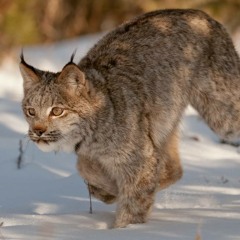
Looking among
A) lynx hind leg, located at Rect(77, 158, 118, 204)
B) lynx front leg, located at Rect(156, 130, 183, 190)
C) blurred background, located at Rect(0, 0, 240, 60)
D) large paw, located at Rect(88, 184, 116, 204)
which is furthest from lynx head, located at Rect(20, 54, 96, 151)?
blurred background, located at Rect(0, 0, 240, 60)

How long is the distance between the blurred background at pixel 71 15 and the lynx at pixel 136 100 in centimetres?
693

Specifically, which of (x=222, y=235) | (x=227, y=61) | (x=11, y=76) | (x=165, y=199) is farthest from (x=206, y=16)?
(x=11, y=76)

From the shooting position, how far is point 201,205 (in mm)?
6531

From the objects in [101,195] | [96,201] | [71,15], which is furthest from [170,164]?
[71,15]

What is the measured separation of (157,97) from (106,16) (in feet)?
35.9

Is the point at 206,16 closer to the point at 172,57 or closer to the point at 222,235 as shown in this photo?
the point at 172,57

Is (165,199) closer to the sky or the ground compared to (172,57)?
closer to the ground

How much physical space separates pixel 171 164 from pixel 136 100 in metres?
0.96

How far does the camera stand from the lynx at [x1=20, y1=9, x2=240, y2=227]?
555cm

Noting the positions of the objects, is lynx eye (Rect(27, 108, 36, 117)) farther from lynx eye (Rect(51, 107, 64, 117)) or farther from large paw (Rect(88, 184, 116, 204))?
large paw (Rect(88, 184, 116, 204))

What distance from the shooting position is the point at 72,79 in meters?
5.56

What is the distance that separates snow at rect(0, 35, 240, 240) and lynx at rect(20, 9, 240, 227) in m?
0.25

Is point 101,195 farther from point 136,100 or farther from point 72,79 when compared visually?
point 72,79

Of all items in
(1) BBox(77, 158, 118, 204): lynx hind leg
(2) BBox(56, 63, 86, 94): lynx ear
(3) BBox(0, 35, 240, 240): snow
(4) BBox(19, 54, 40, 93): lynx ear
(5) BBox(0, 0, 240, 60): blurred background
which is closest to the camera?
(3) BBox(0, 35, 240, 240): snow
